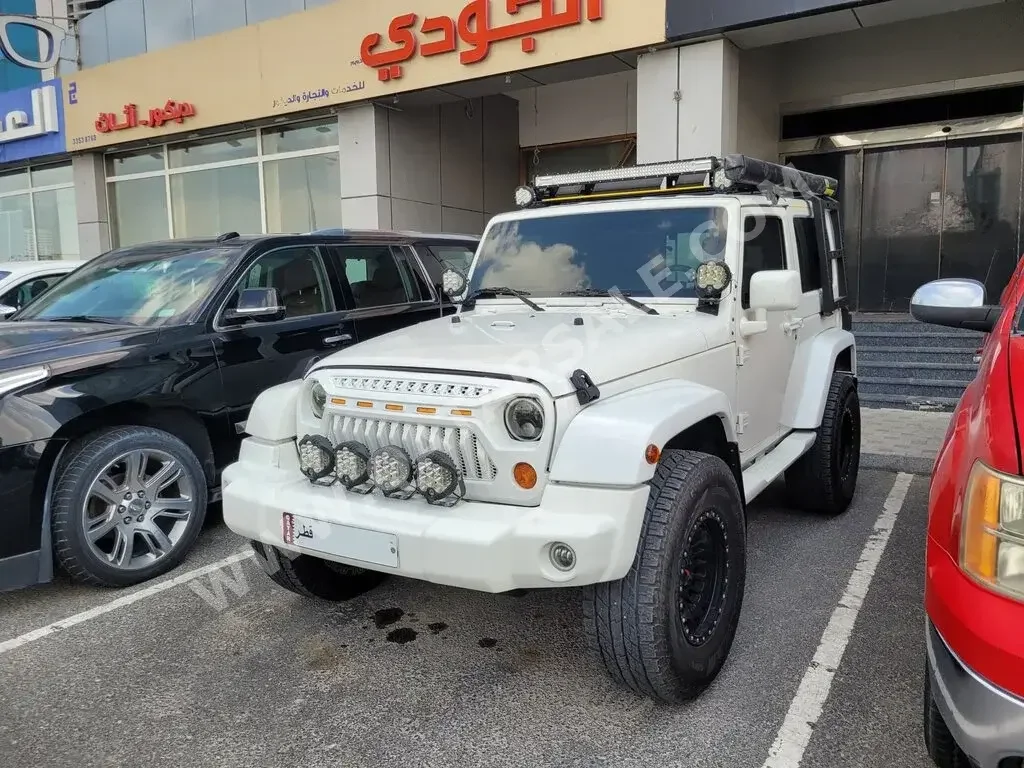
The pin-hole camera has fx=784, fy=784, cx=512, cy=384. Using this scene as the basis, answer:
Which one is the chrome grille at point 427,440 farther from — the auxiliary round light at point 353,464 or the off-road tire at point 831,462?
the off-road tire at point 831,462

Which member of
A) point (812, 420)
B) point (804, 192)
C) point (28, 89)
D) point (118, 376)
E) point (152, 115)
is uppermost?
point (28, 89)

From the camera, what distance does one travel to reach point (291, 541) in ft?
9.43

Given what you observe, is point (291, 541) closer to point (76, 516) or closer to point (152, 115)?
point (76, 516)

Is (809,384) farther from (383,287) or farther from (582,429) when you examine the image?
(383,287)

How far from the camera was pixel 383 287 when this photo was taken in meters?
5.66

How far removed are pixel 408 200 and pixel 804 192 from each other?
28.4ft

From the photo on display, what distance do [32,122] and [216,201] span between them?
5068mm

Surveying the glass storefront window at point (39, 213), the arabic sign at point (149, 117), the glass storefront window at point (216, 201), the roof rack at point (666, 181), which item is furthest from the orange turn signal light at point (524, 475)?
the glass storefront window at point (39, 213)

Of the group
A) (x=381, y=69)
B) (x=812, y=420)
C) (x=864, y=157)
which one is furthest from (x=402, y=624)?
(x=864, y=157)

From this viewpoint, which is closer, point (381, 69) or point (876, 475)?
point (876, 475)

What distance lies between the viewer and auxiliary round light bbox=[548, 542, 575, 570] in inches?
93.8

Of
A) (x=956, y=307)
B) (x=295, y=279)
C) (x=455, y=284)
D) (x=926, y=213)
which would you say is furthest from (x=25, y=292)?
(x=926, y=213)

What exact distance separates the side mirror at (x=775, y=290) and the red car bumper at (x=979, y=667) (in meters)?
1.70

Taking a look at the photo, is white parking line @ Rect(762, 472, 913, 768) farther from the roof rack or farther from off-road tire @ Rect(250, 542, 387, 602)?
the roof rack
